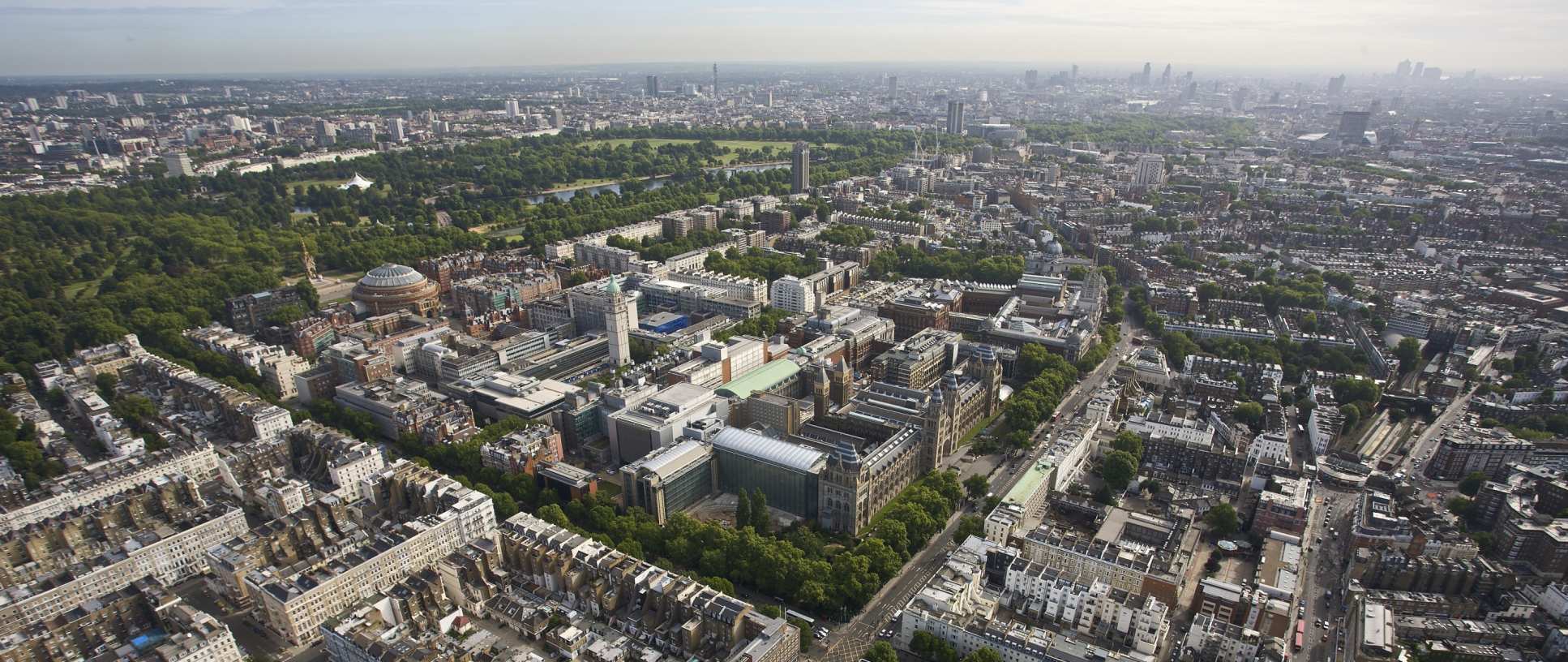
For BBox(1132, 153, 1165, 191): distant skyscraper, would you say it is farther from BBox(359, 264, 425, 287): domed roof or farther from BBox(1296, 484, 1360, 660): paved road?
BBox(359, 264, 425, 287): domed roof

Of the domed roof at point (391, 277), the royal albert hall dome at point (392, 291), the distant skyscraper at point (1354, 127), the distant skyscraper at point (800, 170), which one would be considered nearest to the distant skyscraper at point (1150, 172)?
the distant skyscraper at point (800, 170)

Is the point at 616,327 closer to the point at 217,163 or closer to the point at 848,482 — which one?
the point at 848,482

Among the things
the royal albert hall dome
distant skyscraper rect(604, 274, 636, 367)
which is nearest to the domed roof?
the royal albert hall dome

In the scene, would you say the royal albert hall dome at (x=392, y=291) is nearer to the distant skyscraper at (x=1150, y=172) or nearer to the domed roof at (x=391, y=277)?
the domed roof at (x=391, y=277)

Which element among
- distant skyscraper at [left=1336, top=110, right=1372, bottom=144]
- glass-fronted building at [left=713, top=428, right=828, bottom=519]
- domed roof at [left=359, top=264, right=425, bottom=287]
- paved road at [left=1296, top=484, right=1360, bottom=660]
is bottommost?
paved road at [left=1296, top=484, right=1360, bottom=660]

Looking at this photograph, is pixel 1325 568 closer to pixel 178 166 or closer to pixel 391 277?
pixel 391 277

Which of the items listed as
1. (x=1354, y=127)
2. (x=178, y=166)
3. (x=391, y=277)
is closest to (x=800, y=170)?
(x=391, y=277)

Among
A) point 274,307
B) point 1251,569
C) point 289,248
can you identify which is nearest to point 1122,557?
point 1251,569

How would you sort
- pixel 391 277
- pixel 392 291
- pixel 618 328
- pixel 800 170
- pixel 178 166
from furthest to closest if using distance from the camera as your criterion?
pixel 178 166
pixel 800 170
pixel 391 277
pixel 392 291
pixel 618 328
